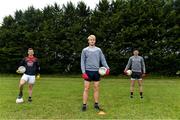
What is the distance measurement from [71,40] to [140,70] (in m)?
32.3

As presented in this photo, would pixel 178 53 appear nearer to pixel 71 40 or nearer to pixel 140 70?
pixel 71 40

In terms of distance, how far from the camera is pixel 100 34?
49.0 m

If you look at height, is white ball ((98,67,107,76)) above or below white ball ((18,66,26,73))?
below

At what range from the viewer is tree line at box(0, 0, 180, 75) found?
47.5 meters

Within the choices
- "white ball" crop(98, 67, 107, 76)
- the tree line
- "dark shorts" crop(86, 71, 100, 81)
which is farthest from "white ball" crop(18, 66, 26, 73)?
the tree line

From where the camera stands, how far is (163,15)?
159 feet

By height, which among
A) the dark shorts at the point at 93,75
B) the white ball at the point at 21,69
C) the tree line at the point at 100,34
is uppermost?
the tree line at the point at 100,34

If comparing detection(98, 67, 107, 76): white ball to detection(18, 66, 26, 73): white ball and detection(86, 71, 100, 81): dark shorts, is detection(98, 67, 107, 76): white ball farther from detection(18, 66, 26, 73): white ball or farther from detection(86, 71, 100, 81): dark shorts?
detection(18, 66, 26, 73): white ball

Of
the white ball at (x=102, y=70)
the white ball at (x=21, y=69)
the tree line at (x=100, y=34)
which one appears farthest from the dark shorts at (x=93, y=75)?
the tree line at (x=100, y=34)

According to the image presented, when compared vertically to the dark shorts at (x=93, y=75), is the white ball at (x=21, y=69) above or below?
above

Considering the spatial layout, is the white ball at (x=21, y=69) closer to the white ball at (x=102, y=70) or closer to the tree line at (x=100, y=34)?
the white ball at (x=102, y=70)

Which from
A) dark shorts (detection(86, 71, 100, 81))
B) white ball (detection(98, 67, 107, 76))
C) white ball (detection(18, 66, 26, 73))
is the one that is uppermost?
white ball (detection(18, 66, 26, 73))

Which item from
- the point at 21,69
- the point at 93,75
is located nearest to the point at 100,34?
the point at 21,69

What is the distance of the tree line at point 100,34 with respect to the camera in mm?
47469
